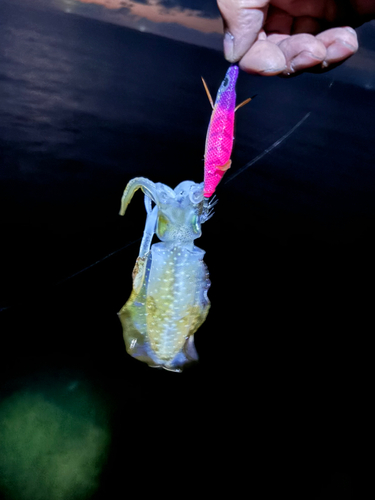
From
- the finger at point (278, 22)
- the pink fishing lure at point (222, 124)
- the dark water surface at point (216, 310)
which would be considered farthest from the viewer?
the dark water surface at point (216, 310)

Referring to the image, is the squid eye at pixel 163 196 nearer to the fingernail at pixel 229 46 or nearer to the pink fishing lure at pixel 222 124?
the pink fishing lure at pixel 222 124

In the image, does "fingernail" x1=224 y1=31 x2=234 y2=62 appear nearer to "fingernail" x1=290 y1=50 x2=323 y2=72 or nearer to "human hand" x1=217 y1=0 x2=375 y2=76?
"human hand" x1=217 y1=0 x2=375 y2=76

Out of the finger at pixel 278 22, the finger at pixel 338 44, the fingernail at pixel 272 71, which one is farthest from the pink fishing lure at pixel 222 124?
the finger at pixel 278 22

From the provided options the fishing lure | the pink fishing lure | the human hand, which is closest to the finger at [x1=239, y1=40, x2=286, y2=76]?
the human hand

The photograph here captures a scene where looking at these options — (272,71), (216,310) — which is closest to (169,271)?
(272,71)

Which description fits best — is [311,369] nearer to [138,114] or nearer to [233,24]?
[233,24]

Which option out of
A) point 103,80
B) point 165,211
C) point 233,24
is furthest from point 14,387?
point 103,80

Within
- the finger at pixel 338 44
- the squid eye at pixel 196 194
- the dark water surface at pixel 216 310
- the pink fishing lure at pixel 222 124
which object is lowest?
the dark water surface at pixel 216 310
